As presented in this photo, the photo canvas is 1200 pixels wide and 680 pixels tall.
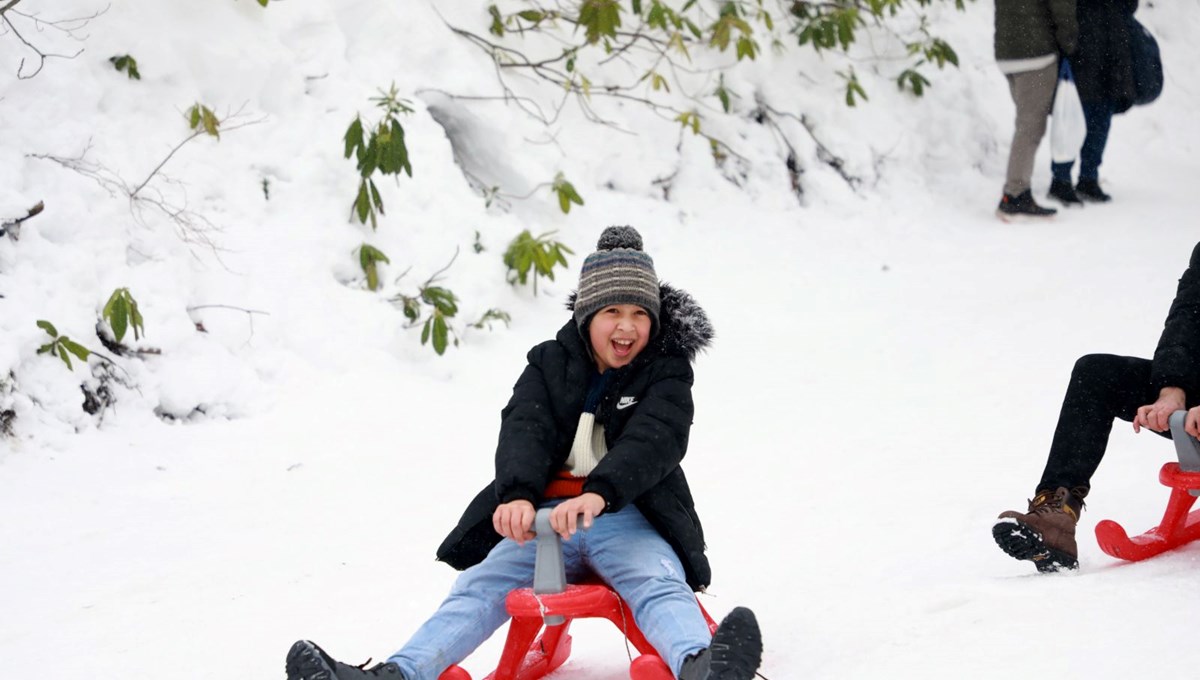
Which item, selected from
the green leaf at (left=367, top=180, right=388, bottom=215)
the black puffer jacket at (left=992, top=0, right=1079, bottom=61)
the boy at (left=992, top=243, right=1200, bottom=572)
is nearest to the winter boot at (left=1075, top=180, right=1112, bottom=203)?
the black puffer jacket at (left=992, top=0, right=1079, bottom=61)

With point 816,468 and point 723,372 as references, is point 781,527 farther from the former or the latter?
point 723,372

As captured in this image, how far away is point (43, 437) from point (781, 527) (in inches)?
85.7

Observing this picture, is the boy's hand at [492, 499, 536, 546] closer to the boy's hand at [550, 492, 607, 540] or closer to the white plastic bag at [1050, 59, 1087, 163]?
the boy's hand at [550, 492, 607, 540]

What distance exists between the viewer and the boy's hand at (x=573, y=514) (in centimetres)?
210

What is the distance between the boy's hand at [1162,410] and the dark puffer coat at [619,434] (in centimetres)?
92

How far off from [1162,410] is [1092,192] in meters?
5.09

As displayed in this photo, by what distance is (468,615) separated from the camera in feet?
7.20

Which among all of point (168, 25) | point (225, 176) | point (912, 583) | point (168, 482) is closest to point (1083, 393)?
point (912, 583)

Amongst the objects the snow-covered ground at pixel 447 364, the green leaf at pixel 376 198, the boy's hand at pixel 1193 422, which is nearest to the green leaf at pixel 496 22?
the snow-covered ground at pixel 447 364

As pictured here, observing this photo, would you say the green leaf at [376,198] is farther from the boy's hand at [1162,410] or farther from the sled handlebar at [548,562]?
the boy's hand at [1162,410]

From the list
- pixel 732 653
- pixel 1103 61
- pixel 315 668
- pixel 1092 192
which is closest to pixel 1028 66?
pixel 1103 61

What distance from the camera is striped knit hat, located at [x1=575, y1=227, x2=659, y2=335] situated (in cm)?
244

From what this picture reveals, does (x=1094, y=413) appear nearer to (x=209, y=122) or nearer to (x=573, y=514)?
(x=573, y=514)

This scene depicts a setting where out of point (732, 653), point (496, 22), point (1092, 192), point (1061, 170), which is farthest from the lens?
point (1092, 192)
